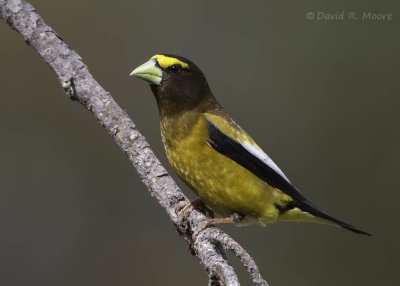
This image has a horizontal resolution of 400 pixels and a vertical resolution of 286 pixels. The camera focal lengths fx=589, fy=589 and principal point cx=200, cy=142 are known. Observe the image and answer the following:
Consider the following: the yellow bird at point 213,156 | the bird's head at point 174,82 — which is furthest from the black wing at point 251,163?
the bird's head at point 174,82

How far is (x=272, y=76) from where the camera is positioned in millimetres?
5609

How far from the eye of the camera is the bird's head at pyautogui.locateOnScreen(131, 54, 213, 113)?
10.2 feet

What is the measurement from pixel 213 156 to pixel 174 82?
0.46 m

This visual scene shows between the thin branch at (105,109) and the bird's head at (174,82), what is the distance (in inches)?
11.5

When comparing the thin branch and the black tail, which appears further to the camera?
the black tail

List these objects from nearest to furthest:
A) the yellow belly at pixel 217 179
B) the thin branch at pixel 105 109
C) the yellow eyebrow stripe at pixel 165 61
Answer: the thin branch at pixel 105 109, the yellow belly at pixel 217 179, the yellow eyebrow stripe at pixel 165 61

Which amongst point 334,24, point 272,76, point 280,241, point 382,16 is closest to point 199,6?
point 272,76

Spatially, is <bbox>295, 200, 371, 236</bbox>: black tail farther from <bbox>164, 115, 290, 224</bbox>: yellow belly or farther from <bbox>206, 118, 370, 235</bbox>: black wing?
<bbox>164, 115, 290, 224</bbox>: yellow belly

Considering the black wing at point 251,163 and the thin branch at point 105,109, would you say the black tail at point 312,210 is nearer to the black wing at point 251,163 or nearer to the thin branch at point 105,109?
the black wing at point 251,163

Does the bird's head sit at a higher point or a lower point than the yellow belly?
higher

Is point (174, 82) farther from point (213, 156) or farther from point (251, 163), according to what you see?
point (251, 163)

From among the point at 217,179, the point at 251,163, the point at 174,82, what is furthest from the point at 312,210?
the point at 174,82

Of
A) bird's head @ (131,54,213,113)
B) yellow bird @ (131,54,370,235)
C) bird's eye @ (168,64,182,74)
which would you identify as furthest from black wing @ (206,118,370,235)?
bird's eye @ (168,64,182,74)

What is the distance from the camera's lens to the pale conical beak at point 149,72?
3.04m
